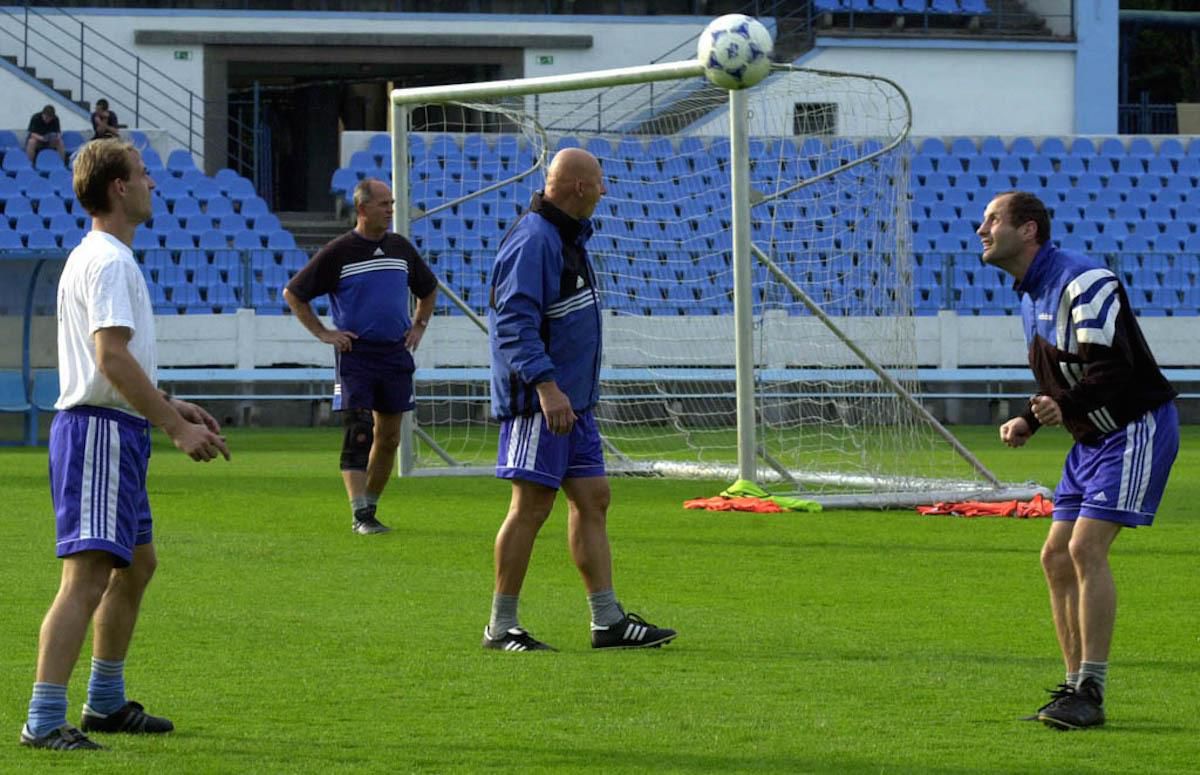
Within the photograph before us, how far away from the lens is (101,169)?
17.9 ft

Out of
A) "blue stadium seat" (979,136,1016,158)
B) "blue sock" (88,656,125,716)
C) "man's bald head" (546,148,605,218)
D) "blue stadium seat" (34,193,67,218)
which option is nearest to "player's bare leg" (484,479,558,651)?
"man's bald head" (546,148,605,218)

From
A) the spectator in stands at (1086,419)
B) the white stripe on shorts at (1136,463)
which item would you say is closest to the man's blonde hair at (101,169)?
the spectator in stands at (1086,419)

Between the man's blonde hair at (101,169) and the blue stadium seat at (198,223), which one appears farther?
the blue stadium seat at (198,223)

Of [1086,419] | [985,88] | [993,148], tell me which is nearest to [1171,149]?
[993,148]

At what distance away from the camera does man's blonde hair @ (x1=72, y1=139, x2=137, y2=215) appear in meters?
5.44

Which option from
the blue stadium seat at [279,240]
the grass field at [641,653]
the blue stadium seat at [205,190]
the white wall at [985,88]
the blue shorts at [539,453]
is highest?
the white wall at [985,88]

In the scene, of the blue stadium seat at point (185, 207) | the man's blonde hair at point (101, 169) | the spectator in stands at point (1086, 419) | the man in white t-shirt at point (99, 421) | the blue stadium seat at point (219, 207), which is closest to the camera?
the man in white t-shirt at point (99, 421)

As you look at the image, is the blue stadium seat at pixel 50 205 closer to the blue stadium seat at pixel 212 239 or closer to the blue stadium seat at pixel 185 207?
the blue stadium seat at pixel 185 207

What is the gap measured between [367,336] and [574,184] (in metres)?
4.26

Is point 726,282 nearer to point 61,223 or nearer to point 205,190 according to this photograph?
point 205,190

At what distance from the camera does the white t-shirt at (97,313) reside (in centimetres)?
531

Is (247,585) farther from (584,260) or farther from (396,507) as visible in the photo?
(396,507)

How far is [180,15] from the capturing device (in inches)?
1225

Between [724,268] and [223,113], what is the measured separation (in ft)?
39.8
